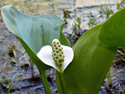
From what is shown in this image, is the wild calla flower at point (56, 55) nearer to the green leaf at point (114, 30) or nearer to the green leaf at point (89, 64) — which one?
the green leaf at point (89, 64)

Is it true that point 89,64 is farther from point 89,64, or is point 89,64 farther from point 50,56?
point 50,56

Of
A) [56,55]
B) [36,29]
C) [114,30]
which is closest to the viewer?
[114,30]

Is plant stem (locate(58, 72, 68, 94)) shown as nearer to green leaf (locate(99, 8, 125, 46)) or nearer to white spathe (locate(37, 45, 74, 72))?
white spathe (locate(37, 45, 74, 72))

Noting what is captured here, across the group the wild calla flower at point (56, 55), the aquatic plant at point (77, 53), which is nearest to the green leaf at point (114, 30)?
the aquatic plant at point (77, 53)

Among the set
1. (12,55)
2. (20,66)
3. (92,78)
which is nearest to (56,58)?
(92,78)

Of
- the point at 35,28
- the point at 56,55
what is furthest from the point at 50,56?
the point at 35,28

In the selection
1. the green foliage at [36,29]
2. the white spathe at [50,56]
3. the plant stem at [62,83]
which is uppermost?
the green foliage at [36,29]
